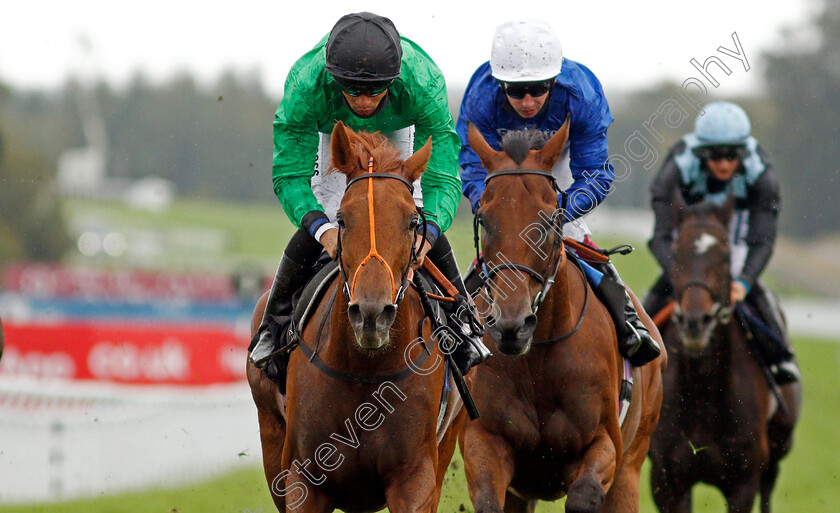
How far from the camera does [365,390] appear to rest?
161 inches

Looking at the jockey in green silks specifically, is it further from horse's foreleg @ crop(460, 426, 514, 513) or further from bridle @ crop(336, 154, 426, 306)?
horse's foreleg @ crop(460, 426, 514, 513)

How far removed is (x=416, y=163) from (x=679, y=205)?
11.1 feet

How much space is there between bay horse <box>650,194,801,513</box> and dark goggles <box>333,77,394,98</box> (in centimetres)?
303

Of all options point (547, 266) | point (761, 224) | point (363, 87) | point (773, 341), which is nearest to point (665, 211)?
point (761, 224)

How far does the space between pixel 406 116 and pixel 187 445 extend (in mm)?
6891

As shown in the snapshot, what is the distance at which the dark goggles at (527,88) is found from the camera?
16.4 ft

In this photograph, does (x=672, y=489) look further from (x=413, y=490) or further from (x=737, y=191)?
(x=413, y=490)

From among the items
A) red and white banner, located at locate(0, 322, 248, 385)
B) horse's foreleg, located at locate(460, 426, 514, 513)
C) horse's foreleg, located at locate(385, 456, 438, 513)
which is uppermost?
horse's foreleg, located at locate(385, 456, 438, 513)

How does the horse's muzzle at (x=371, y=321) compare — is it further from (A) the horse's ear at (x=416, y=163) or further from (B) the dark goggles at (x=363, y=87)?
(B) the dark goggles at (x=363, y=87)

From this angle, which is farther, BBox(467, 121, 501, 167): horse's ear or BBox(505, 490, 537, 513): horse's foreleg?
BBox(505, 490, 537, 513): horse's foreleg

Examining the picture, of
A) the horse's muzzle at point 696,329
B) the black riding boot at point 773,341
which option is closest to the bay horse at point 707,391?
the horse's muzzle at point 696,329

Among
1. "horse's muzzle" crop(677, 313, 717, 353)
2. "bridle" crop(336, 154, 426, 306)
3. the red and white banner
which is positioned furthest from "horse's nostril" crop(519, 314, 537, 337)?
the red and white banner

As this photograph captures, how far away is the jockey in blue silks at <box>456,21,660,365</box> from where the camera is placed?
16.4 ft

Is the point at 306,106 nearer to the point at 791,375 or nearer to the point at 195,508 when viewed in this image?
the point at 791,375
